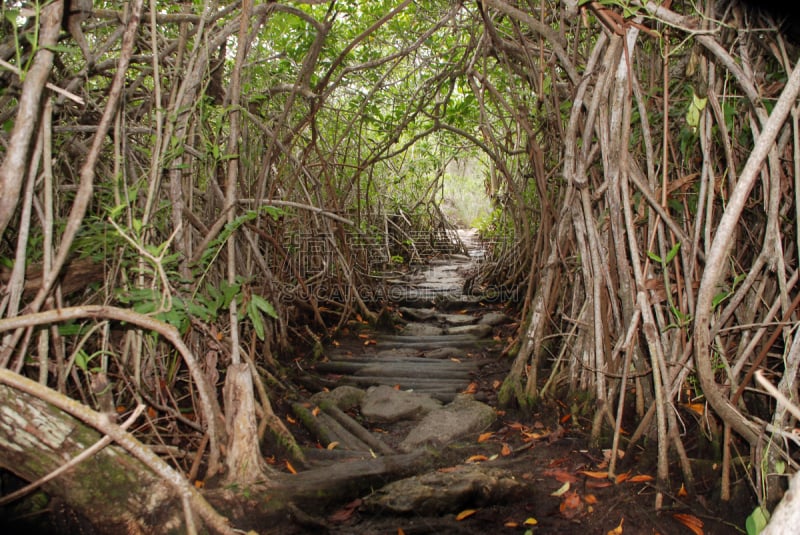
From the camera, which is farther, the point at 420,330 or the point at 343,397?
the point at 420,330

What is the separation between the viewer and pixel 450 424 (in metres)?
2.87

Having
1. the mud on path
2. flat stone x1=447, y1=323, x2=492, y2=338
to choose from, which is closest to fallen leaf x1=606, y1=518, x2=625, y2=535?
the mud on path

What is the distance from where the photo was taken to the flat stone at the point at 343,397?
327 centimetres

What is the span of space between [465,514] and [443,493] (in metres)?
0.11

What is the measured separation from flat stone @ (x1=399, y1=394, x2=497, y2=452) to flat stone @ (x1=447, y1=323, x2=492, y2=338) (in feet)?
5.49

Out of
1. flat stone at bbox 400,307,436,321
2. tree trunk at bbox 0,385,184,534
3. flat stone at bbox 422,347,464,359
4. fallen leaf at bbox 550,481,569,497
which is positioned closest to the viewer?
tree trunk at bbox 0,385,184,534

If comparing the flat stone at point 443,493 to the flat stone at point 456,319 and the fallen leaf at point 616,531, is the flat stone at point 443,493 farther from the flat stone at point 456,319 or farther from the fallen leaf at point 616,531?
the flat stone at point 456,319

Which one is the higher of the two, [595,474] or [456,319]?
[456,319]

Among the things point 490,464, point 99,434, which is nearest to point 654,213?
point 490,464

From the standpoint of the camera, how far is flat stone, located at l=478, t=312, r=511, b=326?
16.8 ft

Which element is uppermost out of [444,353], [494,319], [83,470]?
[83,470]

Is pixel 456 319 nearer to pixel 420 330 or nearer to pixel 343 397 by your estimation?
pixel 420 330

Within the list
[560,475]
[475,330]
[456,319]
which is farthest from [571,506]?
[456,319]

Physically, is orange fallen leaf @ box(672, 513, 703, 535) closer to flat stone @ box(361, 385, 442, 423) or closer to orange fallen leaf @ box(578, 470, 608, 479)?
orange fallen leaf @ box(578, 470, 608, 479)
